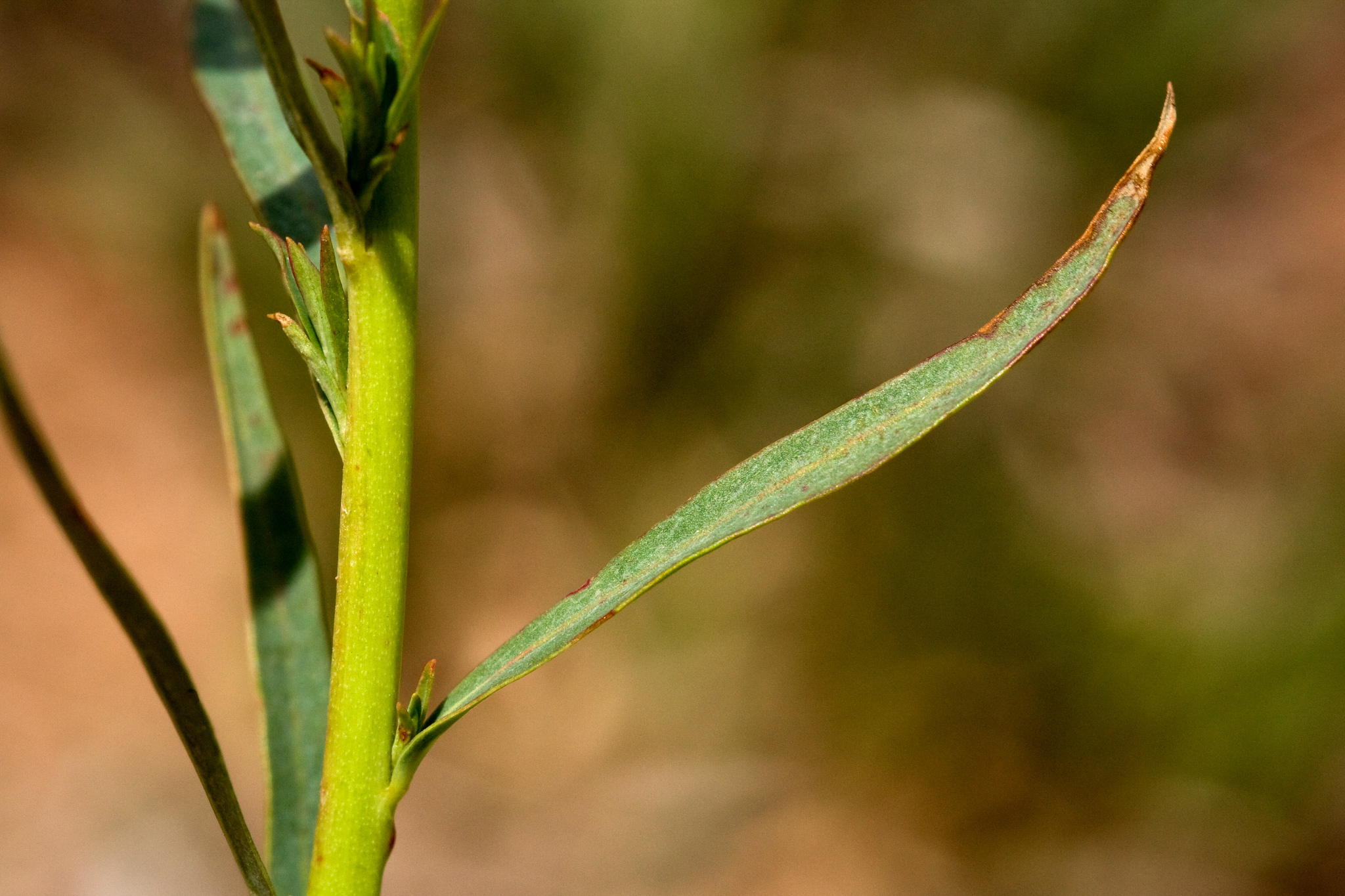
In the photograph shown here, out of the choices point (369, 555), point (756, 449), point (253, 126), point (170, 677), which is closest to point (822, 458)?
point (369, 555)

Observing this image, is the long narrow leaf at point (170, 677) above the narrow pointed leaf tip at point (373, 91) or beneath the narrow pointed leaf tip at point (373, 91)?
beneath

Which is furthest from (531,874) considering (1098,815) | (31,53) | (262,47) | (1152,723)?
(31,53)

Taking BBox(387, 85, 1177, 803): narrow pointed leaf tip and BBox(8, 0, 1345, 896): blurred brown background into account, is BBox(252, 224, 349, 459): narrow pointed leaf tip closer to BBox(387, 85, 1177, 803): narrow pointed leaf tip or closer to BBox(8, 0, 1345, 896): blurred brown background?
BBox(387, 85, 1177, 803): narrow pointed leaf tip

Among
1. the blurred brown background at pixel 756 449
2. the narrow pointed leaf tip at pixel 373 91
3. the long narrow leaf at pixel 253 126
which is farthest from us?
the blurred brown background at pixel 756 449

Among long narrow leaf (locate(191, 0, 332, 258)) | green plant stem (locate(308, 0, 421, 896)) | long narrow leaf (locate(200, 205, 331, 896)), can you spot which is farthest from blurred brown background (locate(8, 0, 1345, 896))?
green plant stem (locate(308, 0, 421, 896))

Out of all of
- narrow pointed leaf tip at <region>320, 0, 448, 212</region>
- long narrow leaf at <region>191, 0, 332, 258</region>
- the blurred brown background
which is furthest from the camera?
the blurred brown background

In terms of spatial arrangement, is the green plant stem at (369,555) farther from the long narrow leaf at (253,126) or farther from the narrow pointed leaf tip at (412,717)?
the long narrow leaf at (253,126)

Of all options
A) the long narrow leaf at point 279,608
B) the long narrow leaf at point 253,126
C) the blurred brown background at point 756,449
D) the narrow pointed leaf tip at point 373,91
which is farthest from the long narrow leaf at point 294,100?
the blurred brown background at point 756,449
